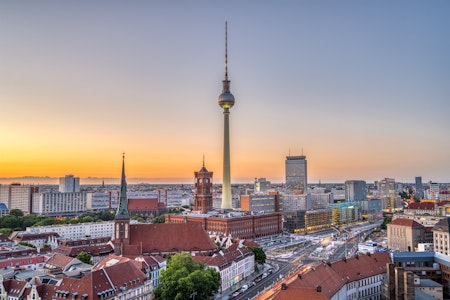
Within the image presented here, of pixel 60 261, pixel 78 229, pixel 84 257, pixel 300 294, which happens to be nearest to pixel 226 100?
pixel 78 229

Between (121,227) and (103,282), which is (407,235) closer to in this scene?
(121,227)

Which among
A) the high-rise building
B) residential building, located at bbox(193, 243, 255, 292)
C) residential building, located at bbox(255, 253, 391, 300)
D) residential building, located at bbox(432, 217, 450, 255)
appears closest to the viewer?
residential building, located at bbox(255, 253, 391, 300)

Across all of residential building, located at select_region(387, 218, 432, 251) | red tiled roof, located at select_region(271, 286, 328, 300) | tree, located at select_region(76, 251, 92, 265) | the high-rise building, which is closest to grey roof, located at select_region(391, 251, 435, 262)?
red tiled roof, located at select_region(271, 286, 328, 300)

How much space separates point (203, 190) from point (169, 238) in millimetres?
67122

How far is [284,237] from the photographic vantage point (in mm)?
162625

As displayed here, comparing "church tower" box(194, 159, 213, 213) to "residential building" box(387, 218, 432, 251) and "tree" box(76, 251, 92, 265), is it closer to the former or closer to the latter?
"residential building" box(387, 218, 432, 251)

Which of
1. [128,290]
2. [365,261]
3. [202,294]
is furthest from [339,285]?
[128,290]

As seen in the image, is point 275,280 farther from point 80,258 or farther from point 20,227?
point 20,227

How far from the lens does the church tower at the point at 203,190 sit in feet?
524

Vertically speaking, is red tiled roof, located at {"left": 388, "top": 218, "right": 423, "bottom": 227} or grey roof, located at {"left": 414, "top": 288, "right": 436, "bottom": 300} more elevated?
red tiled roof, located at {"left": 388, "top": 218, "right": 423, "bottom": 227}

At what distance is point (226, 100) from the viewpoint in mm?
183250

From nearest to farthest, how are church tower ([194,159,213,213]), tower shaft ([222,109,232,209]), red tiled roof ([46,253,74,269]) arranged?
1. red tiled roof ([46,253,74,269])
2. church tower ([194,159,213,213])
3. tower shaft ([222,109,232,209])

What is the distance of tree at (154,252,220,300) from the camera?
2459 inches

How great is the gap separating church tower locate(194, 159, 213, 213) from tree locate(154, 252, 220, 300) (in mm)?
90247
